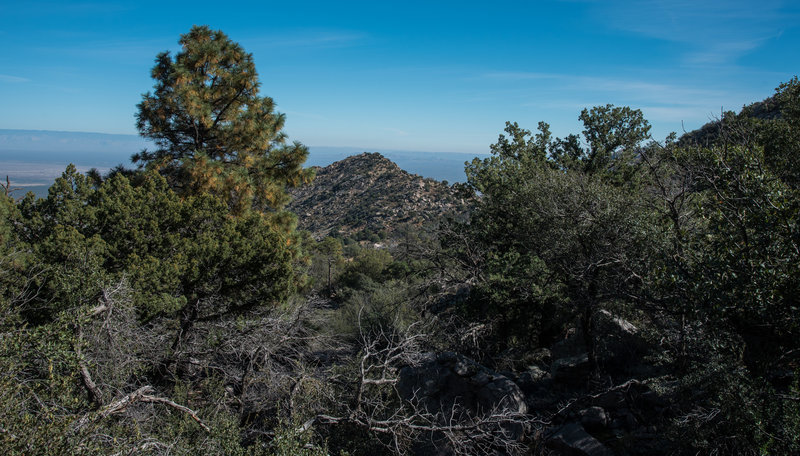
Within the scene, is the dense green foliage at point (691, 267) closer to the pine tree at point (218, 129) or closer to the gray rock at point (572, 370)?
the gray rock at point (572, 370)

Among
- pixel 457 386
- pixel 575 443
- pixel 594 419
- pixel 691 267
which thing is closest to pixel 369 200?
pixel 457 386

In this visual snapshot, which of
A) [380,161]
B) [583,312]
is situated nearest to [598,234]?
[583,312]

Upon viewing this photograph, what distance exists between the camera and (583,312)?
9570mm

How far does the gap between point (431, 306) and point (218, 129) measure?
32.8ft

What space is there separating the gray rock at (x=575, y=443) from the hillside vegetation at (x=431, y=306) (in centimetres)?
3

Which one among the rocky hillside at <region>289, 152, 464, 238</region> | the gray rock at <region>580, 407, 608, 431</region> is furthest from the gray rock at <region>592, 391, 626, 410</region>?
the rocky hillside at <region>289, 152, 464, 238</region>

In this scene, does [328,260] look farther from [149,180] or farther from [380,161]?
[380,161]

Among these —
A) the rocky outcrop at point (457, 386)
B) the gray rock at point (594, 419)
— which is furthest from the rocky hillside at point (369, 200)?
the gray rock at point (594, 419)

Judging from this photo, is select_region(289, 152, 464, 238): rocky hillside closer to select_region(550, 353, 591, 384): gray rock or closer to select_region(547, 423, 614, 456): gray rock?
select_region(550, 353, 591, 384): gray rock

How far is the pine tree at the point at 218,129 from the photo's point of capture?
12.8 metres

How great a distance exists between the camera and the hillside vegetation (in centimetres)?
500

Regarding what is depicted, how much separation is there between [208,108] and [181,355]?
7.79 metres

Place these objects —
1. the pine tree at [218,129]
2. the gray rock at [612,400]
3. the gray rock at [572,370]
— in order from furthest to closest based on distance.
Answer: the pine tree at [218,129] → the gray rock at [572,370] → the gray rock at [612,400]

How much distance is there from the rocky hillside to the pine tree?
1476 inches
